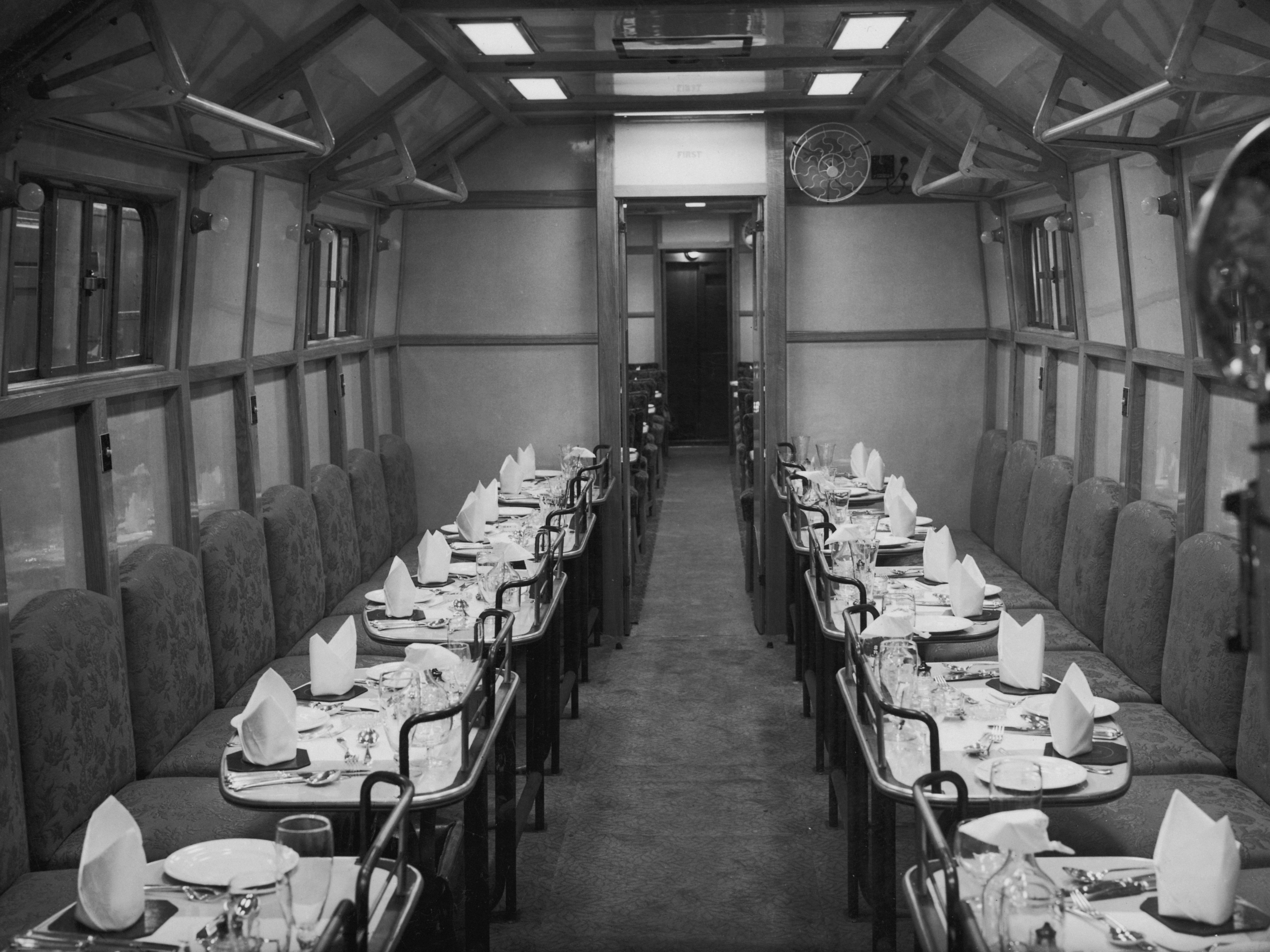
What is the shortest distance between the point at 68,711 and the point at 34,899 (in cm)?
57

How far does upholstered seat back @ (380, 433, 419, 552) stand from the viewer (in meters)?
8.02

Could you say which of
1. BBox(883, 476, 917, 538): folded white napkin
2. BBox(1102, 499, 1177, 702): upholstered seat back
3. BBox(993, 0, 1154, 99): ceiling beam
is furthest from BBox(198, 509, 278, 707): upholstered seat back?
BBox(993, 0, 1154, 99): ceiling beam

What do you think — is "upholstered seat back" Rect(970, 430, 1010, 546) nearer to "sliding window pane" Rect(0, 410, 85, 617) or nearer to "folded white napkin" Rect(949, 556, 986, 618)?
"folded white napkin" Rect(949, 556, 986, 618)

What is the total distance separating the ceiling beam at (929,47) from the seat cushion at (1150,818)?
2838mm

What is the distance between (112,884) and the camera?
2.59 metres

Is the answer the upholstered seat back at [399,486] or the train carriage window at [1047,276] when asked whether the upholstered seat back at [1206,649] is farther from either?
the upholstered seat back at [399,486]

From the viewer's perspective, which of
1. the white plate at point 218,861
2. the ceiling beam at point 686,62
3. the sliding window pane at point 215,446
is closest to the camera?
the white plate at point 218,861

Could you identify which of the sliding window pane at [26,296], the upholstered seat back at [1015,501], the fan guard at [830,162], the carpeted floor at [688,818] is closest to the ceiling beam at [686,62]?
the fan guard at [830,162]

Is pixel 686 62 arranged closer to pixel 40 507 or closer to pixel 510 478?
pixel 510 478

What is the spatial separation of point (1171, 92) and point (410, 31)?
2897mm

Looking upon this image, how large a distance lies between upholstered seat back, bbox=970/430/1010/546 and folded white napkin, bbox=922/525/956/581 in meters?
2.35

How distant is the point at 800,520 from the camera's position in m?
6.77

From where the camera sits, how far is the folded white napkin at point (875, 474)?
7.57 meters

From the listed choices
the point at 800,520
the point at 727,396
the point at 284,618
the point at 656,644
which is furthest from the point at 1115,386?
the point at 727,396
